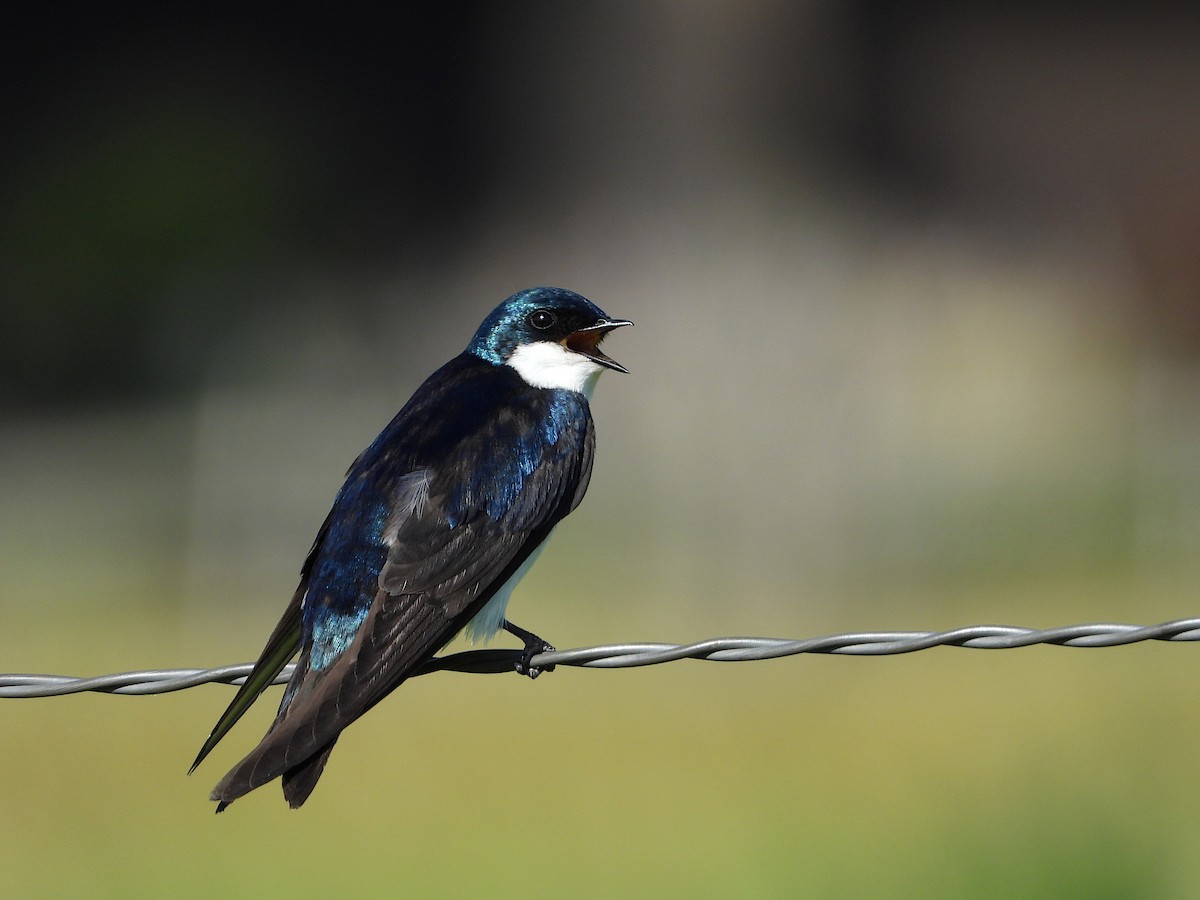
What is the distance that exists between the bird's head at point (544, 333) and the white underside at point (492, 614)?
0.49m

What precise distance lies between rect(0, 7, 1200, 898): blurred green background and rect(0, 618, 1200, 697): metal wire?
4.68 meters

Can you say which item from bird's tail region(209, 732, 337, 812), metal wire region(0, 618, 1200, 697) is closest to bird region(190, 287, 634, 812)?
bird's tail region(209, 732, 337, 812)

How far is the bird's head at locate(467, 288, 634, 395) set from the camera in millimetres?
3549

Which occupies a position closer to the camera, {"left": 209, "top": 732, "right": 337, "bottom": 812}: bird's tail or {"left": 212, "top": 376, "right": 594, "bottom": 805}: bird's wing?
{"left": 209, "top": 732, "right": 337, "bottom": 812}: bird's tail

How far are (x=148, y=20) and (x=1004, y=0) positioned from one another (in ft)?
21.5

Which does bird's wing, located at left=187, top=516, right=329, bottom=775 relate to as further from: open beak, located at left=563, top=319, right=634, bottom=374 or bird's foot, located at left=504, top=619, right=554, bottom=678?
open beak, located at left=563, top=319, right=634, bottom=374

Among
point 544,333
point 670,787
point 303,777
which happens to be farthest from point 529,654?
point 670,787

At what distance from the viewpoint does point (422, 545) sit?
2906mm

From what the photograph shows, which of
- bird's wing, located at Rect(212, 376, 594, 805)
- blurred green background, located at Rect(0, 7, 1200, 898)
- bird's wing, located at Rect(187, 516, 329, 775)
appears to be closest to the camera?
bird's wing, located at Rect(212, 376, 594, 805)

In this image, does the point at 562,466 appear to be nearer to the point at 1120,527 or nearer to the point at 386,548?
the point at 386,548

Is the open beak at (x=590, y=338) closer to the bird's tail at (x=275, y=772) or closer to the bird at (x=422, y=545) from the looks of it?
the bird at (x=422, y=545)

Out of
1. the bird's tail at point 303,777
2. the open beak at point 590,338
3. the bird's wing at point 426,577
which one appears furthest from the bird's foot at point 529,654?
the open beak at point 590,338

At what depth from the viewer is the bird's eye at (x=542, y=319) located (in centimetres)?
361

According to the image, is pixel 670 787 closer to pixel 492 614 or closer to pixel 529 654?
pixel 492 614
